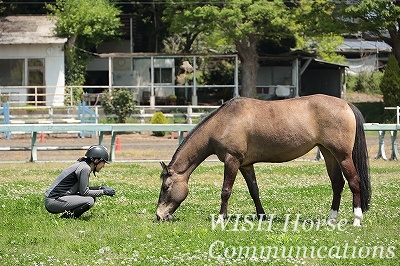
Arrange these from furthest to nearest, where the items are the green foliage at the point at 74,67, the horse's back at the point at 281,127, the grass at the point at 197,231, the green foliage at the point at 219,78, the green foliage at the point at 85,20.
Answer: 1. the green foliage at the point at 219,78
2. the green foliage at the point at 74,67
3. the green foliage at the point at 85,20
4. the horse's back at the point at 281,127
5. the grass at the point at 197,231

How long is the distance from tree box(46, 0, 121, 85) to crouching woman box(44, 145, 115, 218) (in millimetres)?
38772

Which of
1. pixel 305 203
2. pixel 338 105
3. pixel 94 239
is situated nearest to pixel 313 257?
pixel 94 239

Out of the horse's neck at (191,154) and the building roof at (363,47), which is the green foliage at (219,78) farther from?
the horse's neck at (191,154)

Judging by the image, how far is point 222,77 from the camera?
57.7 meters

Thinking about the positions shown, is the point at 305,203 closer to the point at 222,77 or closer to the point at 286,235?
the point at 286,235

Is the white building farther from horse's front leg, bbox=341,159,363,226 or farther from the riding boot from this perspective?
horse's front leg, bbox=341,159,363,226

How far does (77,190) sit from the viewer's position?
45.7 feet

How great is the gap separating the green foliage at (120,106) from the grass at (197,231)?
25.4 meters

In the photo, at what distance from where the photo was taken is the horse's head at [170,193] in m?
13.8

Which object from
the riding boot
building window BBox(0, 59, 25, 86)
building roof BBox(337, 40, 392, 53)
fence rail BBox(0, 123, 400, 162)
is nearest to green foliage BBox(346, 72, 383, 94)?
building roof BBox(337, 40, 392, 53)

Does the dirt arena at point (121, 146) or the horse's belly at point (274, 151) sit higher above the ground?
the horse's belly at point (274, 151)

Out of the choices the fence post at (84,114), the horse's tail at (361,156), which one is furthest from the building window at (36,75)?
the horse's tail at (361,156)

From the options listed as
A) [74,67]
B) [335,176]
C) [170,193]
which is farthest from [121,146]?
[335,176]

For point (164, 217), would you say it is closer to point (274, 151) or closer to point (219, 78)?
point (274, 151)
